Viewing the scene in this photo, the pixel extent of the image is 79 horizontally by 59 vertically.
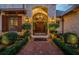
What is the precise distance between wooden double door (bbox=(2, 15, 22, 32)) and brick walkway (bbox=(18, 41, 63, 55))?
0.39m

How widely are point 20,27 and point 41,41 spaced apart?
0.45m

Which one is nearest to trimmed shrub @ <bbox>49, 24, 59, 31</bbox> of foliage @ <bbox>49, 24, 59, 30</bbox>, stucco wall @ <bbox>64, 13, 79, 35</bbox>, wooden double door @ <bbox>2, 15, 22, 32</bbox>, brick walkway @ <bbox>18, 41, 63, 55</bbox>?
foliage @ <bbox>49, 24, 59, 30</bbox>

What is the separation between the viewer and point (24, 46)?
2.21 meters

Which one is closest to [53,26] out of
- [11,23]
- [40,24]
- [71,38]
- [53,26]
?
[53,26]

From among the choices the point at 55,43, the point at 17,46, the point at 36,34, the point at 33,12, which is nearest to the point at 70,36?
the point at 55,43

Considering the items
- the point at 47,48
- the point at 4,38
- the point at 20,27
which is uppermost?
the point at 20,27

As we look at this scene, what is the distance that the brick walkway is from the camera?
2.20 m

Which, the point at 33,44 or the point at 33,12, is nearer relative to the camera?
the point at 33,12

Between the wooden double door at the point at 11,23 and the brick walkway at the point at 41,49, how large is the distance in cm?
39

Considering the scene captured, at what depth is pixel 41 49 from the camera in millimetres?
2205

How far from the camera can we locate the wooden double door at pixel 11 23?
2.15m

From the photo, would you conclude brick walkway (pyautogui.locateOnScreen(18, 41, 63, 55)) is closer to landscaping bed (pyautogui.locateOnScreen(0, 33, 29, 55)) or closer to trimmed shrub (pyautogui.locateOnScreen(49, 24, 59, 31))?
landscaping bed (pyautogui.locateOnScreen(0, 33, 29, 55))

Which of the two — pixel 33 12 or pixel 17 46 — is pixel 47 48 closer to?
pixel 17 46

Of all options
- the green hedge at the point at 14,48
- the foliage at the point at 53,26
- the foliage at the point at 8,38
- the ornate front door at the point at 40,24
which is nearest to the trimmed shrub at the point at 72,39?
the foliage at the point at 53,26
